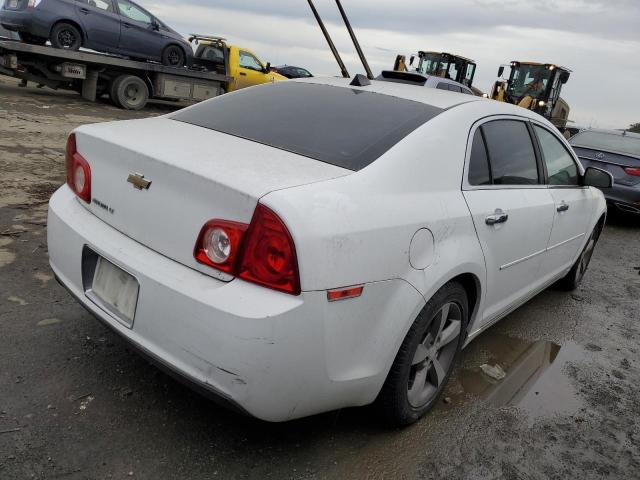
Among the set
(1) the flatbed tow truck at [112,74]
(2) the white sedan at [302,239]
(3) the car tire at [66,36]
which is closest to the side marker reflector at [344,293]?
(2) the white sedan at [302,239]

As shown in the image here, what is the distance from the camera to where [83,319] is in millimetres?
3277

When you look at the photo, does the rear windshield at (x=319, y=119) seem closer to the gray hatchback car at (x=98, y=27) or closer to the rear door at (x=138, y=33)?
the gray hatchback car at (x=98, y=27)

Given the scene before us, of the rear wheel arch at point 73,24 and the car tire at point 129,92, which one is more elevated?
the rear wheel arch at point 73,24

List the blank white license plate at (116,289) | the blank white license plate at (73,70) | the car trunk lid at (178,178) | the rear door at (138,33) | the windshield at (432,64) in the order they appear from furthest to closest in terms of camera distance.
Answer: the windshield at (432,64) → the rear door at (138,33) → the blank white license plate at (73,70) → the blank white license plate at (116,289) → the car trunk lid at (178,178)

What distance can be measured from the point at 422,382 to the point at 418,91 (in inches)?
65.1

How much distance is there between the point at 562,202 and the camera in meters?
3.79

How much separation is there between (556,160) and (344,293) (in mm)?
2566

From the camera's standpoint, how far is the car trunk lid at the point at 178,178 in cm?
203

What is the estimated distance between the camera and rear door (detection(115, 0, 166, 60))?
13109mm

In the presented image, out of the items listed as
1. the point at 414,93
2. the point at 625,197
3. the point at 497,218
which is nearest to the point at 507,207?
the point at 497,218

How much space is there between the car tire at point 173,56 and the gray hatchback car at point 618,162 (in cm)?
1005

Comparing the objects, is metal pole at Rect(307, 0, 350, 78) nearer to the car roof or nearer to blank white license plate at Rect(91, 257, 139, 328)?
the car roof

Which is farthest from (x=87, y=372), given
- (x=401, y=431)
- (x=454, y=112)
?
(x=454, y=112)

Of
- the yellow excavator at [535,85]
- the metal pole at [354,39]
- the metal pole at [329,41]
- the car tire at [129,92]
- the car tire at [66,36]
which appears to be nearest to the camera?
the metal pole at [329,41]
